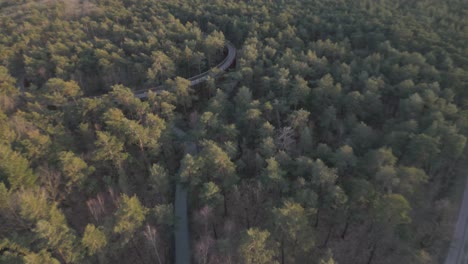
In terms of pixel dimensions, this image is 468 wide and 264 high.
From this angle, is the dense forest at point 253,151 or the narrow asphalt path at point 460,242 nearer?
the dense forest at point 253,151

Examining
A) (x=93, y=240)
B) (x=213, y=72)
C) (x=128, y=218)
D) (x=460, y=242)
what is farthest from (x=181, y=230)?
(x=460, y=242)

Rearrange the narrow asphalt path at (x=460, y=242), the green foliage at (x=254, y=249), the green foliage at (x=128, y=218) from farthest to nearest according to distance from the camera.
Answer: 1. the narrow asphalt path at (x=460, y=242)
2. the green foliage at (x=128, y=218)
3. the green foliage at (x=254, y=249)

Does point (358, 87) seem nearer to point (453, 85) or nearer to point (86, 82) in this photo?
point (453, 85)

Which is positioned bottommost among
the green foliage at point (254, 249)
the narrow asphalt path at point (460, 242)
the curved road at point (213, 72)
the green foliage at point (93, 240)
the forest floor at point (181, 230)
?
the forest floor at point (181, 230)

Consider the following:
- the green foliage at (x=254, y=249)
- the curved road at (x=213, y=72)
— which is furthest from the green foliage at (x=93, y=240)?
the curved road at (x=213, y=72)

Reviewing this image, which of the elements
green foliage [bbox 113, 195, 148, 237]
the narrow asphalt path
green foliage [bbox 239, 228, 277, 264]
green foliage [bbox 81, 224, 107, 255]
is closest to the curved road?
green foliage [bbox 113, 195, 148, 237]

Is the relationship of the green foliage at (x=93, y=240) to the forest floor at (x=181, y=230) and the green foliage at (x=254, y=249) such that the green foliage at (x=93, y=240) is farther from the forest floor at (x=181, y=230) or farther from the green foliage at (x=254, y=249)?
the green foliage at (x=254, y=249)
